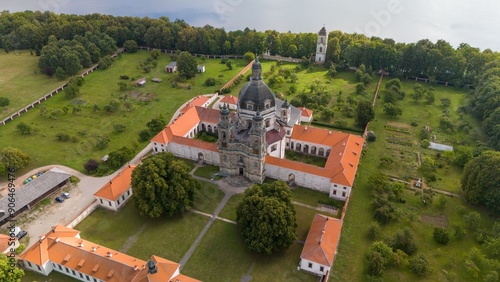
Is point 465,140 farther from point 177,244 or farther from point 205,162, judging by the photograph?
point 177,244

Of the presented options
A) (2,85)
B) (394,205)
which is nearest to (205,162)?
(394,205)

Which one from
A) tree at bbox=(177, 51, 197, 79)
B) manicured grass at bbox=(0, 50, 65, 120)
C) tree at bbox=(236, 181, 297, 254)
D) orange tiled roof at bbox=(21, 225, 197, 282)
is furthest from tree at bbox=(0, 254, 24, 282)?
tree at bbox=(177, 51, 197, 79)

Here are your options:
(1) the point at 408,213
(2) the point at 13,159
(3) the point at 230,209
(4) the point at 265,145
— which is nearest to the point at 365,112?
(1) the point at 408,213

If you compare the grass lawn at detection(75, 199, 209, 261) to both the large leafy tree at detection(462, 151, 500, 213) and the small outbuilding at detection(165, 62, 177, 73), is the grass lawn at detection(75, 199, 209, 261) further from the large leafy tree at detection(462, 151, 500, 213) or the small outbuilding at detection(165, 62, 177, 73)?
the small outbuilding at detection(165, 62, 177, 73)

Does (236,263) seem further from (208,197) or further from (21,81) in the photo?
(21,81)

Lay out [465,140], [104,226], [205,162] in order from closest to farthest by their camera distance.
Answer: [104,226]
[205,162]
[465,140]

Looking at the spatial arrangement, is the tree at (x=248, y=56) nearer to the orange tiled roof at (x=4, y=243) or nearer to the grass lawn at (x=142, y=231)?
the grass lawn at (x=142, y=231)
